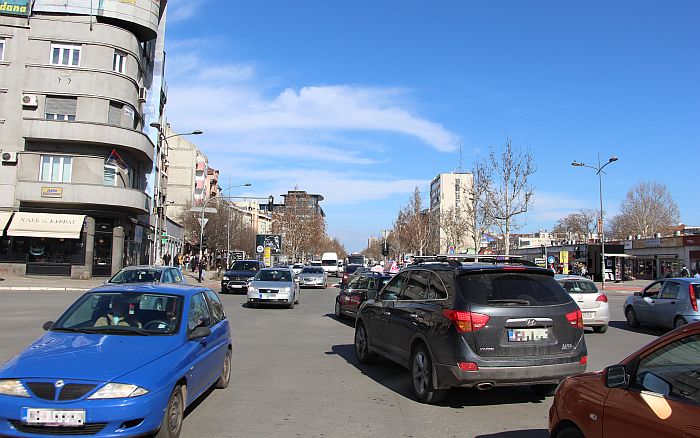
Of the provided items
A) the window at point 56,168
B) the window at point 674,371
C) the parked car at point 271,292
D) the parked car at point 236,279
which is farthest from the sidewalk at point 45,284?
the window at point 674,371

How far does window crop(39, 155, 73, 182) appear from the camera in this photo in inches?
1379

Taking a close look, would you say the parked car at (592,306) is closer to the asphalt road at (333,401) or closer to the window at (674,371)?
the asphalt road at (333,401)

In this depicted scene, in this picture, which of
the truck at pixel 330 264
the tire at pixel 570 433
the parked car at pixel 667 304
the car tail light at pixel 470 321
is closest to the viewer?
the tire at pixel 570 433

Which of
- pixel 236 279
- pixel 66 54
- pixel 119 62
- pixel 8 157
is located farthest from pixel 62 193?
pixel 236 279

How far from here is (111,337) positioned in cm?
552

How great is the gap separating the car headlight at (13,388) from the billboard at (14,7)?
126 ft

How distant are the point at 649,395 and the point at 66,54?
3974cm

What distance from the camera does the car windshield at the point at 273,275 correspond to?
70.5ft

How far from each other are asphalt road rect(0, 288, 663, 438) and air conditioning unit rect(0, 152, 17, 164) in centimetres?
2620

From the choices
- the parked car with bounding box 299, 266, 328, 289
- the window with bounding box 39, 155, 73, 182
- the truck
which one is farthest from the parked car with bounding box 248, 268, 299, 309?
the truck

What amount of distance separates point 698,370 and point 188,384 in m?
4.41

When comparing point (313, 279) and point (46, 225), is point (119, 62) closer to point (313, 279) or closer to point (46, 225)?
point (46, 225)

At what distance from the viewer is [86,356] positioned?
4926 millimetres

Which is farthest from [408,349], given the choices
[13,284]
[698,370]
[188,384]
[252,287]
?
[13,284]
